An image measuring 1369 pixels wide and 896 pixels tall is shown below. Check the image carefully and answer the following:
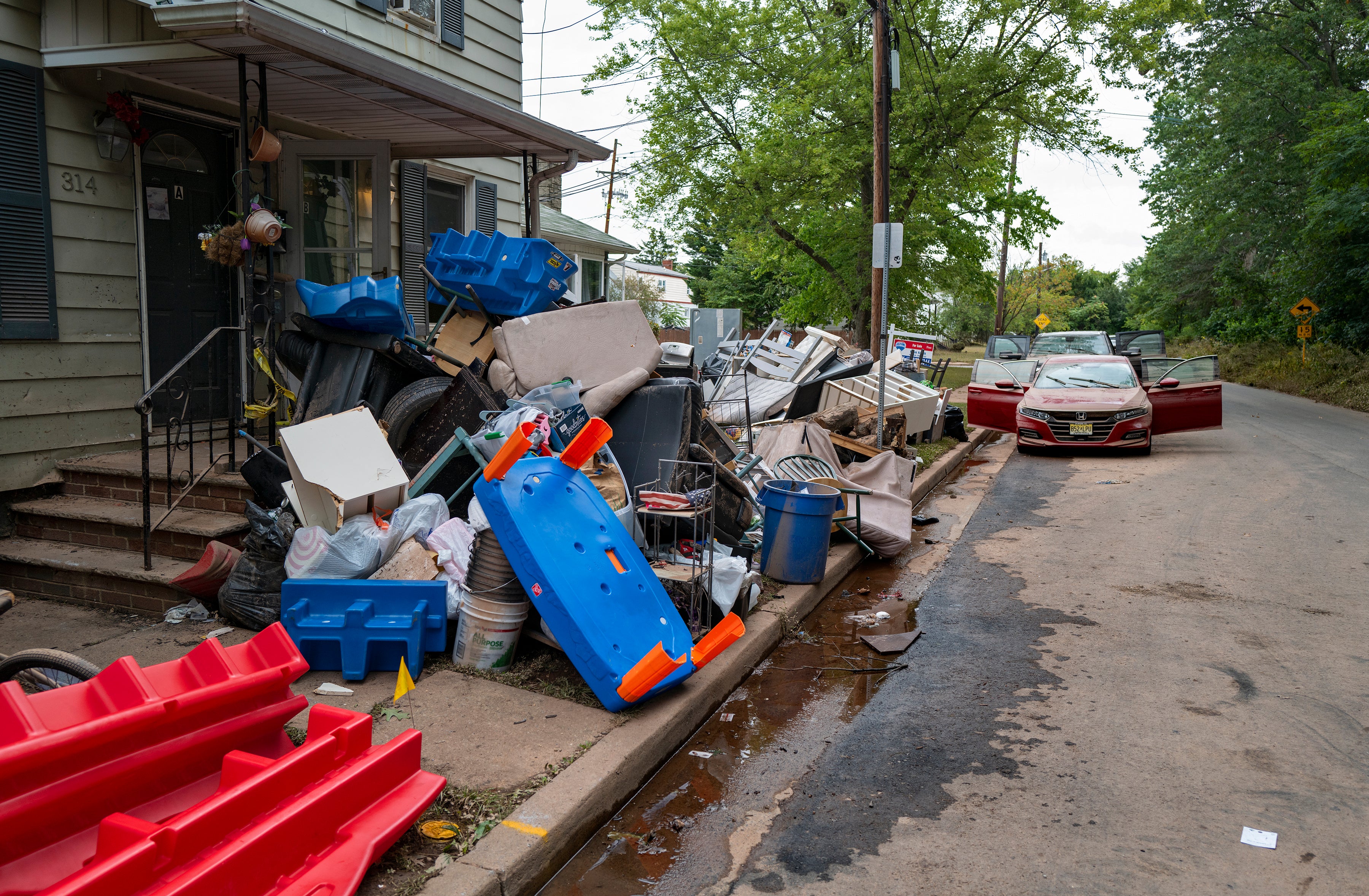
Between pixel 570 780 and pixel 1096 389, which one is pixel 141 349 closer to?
pixel 570 780

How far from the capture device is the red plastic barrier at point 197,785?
217 centimetres

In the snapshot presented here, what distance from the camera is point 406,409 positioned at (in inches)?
233

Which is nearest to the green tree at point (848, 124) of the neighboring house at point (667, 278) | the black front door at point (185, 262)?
the black front door at point (185, 262)

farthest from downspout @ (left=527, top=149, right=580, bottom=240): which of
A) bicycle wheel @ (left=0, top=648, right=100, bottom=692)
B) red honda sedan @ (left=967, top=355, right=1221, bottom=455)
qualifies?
red honda sedan @ (left=967, top=355, right=1221, bottom=455)

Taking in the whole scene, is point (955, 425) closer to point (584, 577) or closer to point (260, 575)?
point (584, 577)

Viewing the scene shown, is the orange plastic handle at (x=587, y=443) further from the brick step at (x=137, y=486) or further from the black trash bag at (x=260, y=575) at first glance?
the brick step at (x=137, y=486)

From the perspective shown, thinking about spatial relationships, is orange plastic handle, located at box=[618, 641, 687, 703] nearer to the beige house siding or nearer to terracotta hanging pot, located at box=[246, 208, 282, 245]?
terracotta hanging pot, located at box=[246, 208, 282, 245]

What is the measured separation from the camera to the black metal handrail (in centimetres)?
505

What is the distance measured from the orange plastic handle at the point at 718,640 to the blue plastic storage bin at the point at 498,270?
3866mm

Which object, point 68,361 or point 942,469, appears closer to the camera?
point 68,361

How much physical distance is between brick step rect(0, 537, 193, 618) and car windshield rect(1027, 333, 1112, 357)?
16765mm

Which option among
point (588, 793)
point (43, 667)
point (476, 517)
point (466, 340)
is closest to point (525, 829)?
point (588, 793)

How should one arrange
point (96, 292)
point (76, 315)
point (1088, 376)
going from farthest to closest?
point (1088, 376)
point (96, 292)
point (76, 315)

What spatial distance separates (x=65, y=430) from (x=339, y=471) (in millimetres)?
2688
